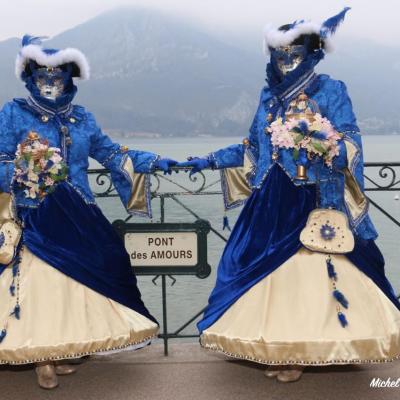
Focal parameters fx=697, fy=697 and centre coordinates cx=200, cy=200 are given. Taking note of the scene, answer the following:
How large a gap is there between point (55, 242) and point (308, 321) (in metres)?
1.41

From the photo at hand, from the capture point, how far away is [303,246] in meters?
3.64

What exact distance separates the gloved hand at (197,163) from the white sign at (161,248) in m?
0.44

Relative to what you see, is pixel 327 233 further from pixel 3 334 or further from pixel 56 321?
pixel 3 334

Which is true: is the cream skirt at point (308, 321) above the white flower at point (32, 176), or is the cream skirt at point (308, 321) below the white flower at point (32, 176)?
below

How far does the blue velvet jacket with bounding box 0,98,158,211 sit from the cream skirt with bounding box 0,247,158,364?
431mm

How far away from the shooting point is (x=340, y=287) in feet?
11.7

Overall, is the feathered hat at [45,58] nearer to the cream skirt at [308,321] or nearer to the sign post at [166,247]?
the sign post at [166,247]

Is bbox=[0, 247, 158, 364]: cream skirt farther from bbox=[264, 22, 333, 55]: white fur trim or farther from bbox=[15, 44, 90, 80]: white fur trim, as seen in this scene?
bbox=[264, 22, 333, 55]: white fur trim

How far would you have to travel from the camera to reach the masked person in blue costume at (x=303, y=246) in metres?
3.45

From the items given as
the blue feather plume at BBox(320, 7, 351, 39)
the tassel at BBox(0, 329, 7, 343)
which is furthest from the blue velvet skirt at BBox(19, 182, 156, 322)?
the blue feather plume at BBox(320, 7, 351, 39)

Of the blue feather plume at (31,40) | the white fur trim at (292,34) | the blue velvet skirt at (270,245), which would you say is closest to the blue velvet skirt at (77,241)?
the blue velvet skirt at (270,245)

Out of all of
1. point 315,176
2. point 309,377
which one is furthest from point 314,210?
point 309,377

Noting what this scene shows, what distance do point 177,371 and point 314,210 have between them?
1.20 meters

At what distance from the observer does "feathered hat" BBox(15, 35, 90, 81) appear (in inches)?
152
